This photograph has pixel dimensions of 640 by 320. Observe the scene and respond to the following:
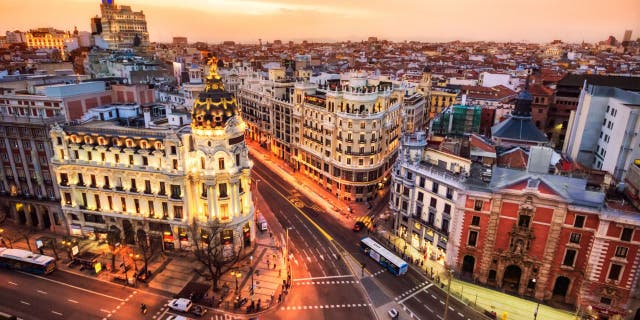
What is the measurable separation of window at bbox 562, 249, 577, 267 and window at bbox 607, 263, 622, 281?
5.45 metres

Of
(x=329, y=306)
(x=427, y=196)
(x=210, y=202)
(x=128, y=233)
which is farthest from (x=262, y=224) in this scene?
(x=427, y=196)

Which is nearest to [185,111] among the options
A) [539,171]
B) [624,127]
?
[539,171]

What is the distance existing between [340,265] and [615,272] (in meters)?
49.7

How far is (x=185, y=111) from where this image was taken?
92.8m

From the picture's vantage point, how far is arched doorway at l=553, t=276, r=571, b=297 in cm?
7012

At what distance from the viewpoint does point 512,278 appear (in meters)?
74.6

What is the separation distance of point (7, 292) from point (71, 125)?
35.8 m

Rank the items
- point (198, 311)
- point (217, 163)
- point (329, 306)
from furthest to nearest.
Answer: point (217, 163) → point (329, 306) → point (198, 311)

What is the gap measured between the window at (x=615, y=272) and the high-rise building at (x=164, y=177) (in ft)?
227

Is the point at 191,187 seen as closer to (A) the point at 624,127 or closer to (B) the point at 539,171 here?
(B) the point at 539,171

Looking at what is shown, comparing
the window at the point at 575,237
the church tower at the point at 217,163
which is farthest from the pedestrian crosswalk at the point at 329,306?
Result: the window at the point at 575,237

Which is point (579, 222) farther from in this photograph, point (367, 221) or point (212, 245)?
point (212, 245)

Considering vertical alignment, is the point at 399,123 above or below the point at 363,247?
above

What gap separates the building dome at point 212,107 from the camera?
75375 millimetres
